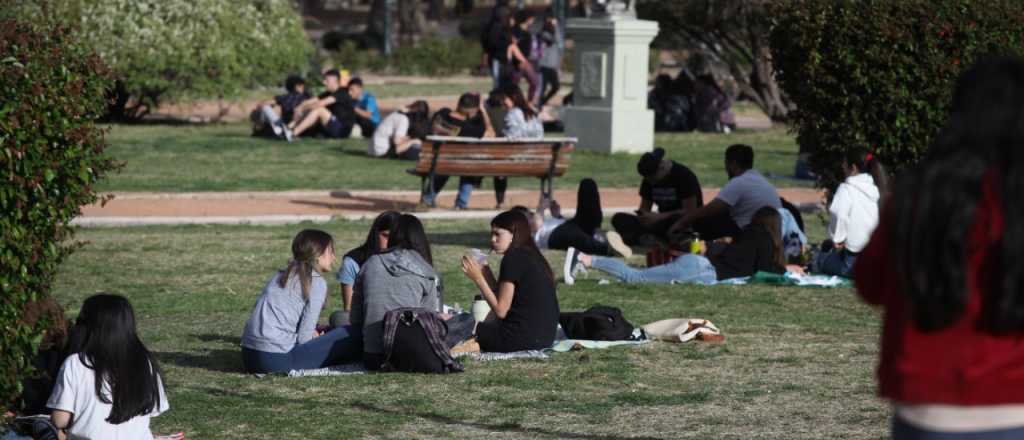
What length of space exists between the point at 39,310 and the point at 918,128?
295 inches

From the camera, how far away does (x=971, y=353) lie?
11.6 feet

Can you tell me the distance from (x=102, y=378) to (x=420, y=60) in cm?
3484

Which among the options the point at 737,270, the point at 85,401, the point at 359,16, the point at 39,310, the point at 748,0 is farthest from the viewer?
the point at 359,16

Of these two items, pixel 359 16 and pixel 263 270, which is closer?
pixel 263 270

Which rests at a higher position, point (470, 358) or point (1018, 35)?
point (1018, 35)

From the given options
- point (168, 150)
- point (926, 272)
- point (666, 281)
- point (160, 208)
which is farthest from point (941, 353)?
point (168, 150)

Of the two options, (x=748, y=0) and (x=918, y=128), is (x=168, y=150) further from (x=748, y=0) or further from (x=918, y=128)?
(x=918, y=128)

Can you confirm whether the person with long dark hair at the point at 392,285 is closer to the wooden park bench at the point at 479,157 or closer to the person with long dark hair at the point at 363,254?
the person with long dark hair at the point at 363,254

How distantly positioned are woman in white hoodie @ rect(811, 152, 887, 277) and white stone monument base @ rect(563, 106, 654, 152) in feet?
32.1

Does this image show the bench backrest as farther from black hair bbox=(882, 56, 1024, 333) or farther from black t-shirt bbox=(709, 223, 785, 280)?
black hair bbox=(882, 56, 1024, 333)

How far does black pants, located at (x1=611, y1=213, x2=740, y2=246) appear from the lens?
12.4m

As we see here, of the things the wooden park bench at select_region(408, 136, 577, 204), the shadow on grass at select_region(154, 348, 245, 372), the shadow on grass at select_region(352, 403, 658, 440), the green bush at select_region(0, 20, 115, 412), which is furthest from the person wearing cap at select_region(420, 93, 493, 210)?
the green bush at select_region(0, 20, 115, 412)

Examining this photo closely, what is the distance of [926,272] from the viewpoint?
350 centimetres

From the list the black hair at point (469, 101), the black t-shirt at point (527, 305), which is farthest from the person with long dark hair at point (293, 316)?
the black hair at point (469, 101)
